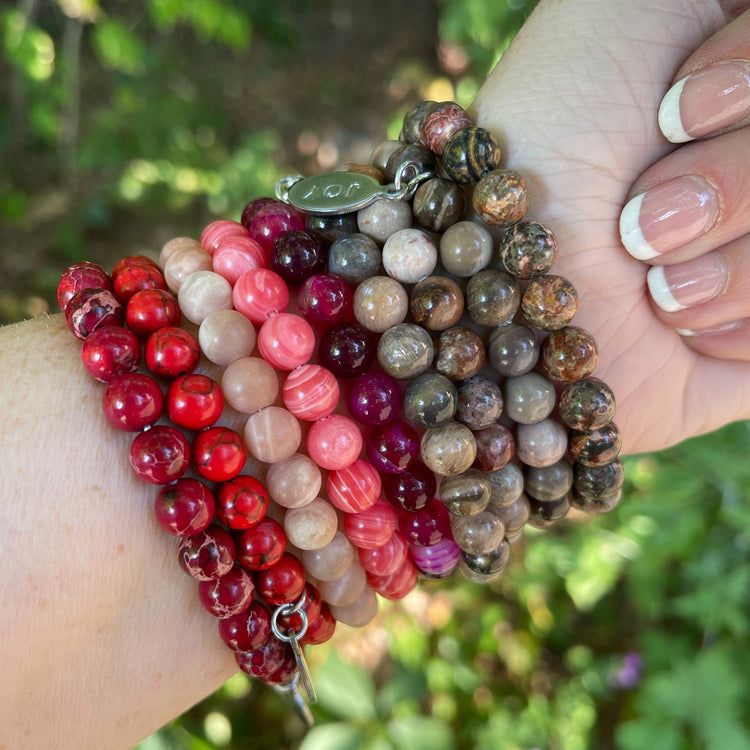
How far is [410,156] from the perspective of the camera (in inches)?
43.2

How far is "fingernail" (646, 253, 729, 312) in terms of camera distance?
3.68 ft

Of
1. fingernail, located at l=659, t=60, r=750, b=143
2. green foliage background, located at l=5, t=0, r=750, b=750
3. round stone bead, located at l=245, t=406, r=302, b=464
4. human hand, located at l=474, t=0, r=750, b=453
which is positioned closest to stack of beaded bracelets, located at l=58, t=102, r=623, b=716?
round stone bead, located at l=245, t=406, r=302, b=464

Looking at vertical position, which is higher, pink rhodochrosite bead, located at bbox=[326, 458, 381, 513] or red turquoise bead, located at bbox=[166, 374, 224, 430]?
red turquoise bead, located at bbox=[166, 374, 224, 430]

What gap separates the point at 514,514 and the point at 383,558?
231 millimetres

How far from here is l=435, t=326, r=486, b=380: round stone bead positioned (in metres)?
1.01

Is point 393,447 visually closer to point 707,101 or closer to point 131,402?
point 131,402

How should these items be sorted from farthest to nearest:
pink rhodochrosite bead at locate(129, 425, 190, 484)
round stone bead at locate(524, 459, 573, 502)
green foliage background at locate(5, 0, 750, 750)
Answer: green foliage background at locate(5, 0, 750, 750) → round stone bead at locate(524, 459, 573, 502) → pink rhodochrosite bead at locate(129, 425, 190, 484)

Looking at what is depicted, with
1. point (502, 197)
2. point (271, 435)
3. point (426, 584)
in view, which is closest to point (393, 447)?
point (271, 435)

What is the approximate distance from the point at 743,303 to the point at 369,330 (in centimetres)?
66

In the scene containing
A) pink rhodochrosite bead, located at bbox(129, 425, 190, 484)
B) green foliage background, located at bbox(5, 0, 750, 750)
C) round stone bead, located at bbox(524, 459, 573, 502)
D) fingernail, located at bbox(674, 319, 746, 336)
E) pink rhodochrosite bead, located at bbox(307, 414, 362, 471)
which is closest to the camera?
pink rhodochrosite bead, located at bbox(129, 425, 190, 484)

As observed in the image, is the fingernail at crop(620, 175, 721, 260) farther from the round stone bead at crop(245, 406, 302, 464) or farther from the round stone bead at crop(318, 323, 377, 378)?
the round stone bead at crop(245, 406, 302, 464)

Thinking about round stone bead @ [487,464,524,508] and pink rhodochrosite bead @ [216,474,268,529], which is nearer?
pink rhodochrosite bead @ [216,474,268,529]

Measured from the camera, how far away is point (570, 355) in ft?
3.37

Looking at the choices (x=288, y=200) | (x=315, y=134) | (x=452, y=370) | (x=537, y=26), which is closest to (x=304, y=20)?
(x=315, y=134)
